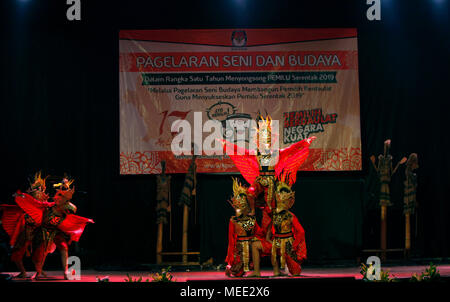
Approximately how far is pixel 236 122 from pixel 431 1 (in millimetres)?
2946

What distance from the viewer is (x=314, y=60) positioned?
23.7ft

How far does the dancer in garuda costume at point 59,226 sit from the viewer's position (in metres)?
5.66

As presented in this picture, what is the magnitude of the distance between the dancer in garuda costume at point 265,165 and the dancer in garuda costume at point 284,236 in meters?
0.09

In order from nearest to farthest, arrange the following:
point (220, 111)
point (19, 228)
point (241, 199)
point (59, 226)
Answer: point (241, 199) < point (59, 226) < point (19, 228) < point (220, 111)

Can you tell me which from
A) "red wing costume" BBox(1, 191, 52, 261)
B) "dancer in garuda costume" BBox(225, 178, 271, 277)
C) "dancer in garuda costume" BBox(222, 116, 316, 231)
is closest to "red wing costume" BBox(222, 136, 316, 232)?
"dancer in garuda costume" BBox(222, 116, 316, 231)

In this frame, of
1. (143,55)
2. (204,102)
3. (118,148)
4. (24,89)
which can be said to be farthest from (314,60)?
(24,89)

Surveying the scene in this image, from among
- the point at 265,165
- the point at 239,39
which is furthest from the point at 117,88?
the point at 265,165

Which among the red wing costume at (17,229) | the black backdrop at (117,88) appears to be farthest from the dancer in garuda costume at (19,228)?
the black backdrop at (117,88)

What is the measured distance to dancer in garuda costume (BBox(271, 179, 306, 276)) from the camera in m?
5.45

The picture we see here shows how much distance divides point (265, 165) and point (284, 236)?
69 centimetres

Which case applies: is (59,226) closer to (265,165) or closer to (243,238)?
(243,238)

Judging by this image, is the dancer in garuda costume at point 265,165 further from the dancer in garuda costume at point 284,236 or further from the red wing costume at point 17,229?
the red wing costume at point 17,229

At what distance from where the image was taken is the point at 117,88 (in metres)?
7.37

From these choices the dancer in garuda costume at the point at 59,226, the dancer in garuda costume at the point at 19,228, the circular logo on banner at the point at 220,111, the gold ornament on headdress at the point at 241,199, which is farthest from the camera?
the circular logo on banner at the point at 220,111
